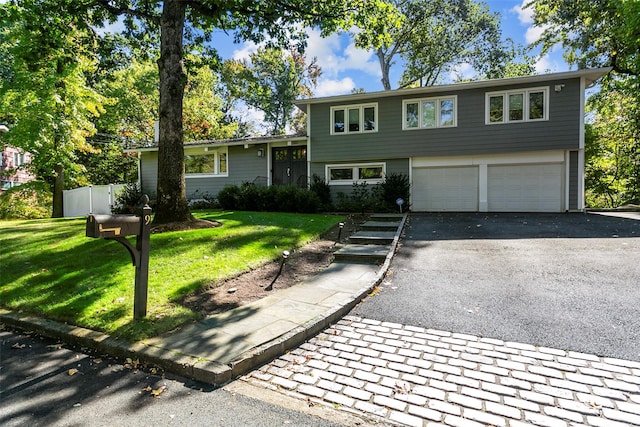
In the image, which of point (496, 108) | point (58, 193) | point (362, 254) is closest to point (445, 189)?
point (496, 108)

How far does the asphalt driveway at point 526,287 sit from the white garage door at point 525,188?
12.2ft

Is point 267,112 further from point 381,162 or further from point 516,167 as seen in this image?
point 516,167

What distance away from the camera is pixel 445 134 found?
45.4 ft

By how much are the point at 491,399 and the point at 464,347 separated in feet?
2.82

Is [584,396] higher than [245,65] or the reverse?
the reverse

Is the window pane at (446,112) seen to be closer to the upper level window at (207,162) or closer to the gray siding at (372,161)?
the gray siding at (372,161)

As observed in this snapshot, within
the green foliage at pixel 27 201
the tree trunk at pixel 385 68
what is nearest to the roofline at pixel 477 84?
the tree trunk at pixel 385 68

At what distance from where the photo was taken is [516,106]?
1312 centimetres

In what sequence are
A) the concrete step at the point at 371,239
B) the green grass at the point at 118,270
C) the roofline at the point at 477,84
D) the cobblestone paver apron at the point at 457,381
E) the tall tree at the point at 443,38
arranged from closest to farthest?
1. the cobblestone paver apron at the point at 457,381
2. the green grass at the point at 118,270
3. the concrete step at the point at 371,239
4. the roofline at the point at 477,84
5. the tall tree at the point at 443,38

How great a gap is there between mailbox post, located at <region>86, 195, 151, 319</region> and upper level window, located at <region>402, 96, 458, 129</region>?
12.5 m

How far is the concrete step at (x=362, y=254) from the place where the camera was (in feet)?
22.5

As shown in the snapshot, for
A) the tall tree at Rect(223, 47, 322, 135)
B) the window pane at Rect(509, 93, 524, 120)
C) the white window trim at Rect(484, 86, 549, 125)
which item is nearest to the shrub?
the white window trim at Rect(484, 86, 549, 125)

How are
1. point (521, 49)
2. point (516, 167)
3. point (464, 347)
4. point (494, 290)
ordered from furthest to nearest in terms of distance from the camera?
point (521, 49), point (516, 167), point (494, 290), point (464, 347)

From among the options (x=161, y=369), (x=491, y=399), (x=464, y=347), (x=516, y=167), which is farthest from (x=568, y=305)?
(x=516, y=167)
